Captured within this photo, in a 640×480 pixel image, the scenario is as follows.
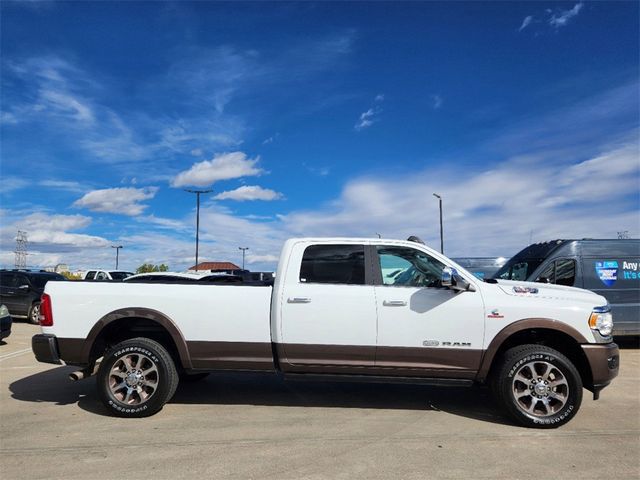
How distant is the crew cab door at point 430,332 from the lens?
502cm

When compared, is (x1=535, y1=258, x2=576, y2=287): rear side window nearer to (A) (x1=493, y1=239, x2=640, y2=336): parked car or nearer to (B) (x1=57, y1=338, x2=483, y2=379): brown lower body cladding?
(A) (x1=493, y1=239, x2=640, y2=336): parked car

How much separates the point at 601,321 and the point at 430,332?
1.76 m

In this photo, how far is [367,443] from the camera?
4.45 meters

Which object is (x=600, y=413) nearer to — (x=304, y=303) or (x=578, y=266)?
(x=304, y=303)

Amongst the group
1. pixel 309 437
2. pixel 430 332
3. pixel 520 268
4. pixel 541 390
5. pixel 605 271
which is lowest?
pixel 309 437

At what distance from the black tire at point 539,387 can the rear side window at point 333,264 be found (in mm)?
1802

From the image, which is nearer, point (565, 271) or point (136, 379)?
point (136, 379)

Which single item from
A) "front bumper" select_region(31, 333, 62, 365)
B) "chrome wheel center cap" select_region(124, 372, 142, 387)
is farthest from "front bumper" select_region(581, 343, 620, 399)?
"front bumper" select_region(31, 333, 62, 365)

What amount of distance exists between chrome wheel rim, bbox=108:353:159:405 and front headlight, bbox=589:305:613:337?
461 centimetres

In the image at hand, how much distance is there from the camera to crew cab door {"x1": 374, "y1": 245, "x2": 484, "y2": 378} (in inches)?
197

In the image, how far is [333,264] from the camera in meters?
5.36

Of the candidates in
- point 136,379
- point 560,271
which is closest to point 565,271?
point 560,271

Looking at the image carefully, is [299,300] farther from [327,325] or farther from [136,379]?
[136,379]

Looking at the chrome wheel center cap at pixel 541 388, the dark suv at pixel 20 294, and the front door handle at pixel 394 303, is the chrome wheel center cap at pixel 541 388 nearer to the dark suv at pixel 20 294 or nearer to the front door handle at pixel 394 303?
the front door handle at pixel 394 303
